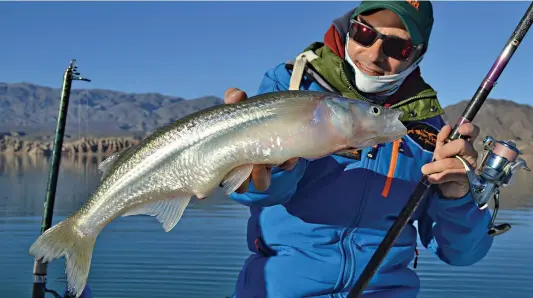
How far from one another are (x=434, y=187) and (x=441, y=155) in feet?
1.87

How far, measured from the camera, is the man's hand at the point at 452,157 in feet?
11.7

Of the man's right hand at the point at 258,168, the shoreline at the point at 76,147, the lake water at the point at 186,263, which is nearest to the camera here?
the man's right hand at the point at 258,168

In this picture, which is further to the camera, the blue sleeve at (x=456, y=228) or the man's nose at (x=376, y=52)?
the blue sleeve at (x=456, y=228)

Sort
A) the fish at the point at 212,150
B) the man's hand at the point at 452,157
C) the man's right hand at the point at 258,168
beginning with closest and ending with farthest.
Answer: the fish at the point at 212,150 < the man's right hand at the point at 258,168 < the man's hand at the point at 452,157

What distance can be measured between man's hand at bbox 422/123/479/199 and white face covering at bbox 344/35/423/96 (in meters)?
0.53

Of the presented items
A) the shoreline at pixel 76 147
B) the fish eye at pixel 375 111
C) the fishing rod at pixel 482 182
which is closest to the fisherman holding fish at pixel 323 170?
the fish eye at pixel 375 111

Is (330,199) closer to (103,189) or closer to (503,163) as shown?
(503,163)

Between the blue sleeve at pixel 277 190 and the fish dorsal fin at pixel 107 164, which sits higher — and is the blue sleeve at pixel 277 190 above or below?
above

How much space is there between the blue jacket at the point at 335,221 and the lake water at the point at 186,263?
8.95 meters

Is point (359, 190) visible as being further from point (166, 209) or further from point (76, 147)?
point (76, 147)

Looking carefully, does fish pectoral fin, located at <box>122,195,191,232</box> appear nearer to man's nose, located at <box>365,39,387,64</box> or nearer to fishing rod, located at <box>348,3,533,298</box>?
fishing rod, located at <box>348,3,533,298</box>

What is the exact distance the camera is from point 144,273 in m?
14.5

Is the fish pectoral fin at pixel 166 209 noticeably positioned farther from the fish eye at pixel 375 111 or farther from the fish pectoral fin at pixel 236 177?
the fish eye at pixel 375 111

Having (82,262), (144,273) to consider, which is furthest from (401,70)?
(144,273)
